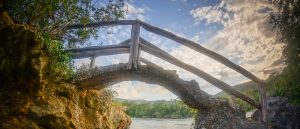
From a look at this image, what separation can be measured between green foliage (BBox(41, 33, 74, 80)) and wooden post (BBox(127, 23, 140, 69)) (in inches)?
68.6

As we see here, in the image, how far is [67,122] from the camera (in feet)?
26.6

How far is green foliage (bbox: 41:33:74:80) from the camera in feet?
24.3

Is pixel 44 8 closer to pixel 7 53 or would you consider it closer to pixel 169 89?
pixel 7 53

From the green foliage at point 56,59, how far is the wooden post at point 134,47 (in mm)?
1741

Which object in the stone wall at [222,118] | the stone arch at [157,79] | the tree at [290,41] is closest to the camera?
the stone arch at [157,79]

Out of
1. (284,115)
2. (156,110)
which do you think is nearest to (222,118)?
(284,115)

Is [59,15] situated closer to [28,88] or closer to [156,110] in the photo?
[28,88]

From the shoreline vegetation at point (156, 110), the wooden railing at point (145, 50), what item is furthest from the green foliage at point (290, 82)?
the shoreline vegetation at point (156, 110)

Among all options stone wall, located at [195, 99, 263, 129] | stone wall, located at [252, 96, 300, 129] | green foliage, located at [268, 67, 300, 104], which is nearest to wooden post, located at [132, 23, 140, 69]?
stone wall, located at [195, 99, 263, 129]

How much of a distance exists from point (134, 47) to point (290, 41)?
32.4 feet

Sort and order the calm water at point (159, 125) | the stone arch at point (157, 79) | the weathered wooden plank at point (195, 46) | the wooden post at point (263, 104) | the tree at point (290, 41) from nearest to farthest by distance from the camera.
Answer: the weathered wooden plank at point (195, 46) → the stone arch at point (157, 79) → the wooden post at point (263, 104) → the tree at point (290, 41) → the calm water at point (159, 125)

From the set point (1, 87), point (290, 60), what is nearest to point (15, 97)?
point (1, 87)

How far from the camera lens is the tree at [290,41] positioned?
1441 cm

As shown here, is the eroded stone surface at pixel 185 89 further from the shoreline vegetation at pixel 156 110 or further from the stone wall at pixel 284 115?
the shoreline vegetation at pixel 156 110
